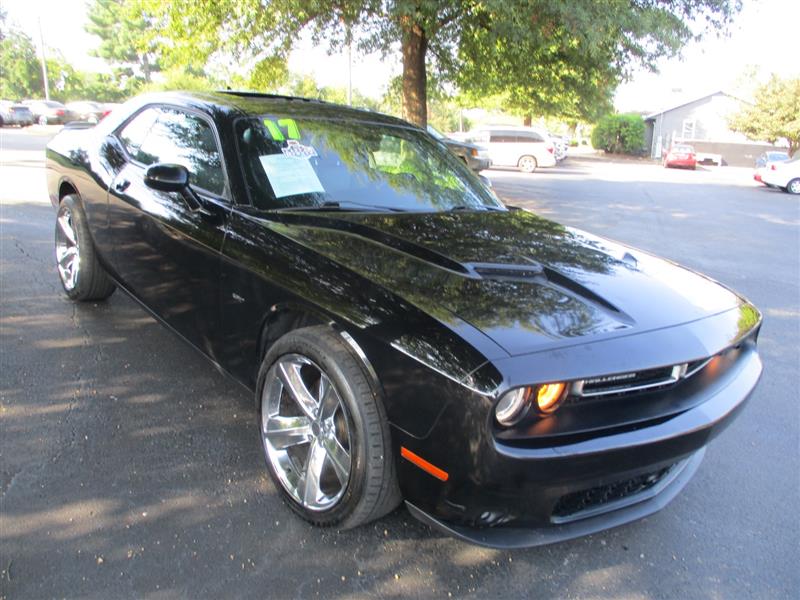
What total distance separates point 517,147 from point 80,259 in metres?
22.5

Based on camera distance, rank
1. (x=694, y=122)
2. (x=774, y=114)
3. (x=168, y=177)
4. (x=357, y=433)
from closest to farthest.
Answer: (x=357, y=433) → (x=168, y=177) → (x=774, y=114) → (x=694, y=122)

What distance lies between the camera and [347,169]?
3.22 m

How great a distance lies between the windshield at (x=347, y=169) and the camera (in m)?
2.94

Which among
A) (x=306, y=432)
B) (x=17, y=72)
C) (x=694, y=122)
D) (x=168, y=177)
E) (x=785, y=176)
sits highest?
(x=17, y=72)

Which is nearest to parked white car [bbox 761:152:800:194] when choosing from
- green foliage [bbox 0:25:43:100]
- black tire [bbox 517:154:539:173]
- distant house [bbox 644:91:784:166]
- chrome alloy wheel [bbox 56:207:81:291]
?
black tire [bbox 517:154:539:173]

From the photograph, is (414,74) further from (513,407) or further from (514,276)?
(513,407)

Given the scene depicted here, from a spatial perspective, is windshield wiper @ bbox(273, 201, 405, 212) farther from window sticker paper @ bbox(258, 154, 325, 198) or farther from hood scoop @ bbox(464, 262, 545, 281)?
hood scoop @ bbox(464, 262, 545, 281)

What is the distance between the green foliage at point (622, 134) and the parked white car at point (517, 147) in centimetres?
2476

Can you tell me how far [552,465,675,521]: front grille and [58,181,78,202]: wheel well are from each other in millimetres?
4120

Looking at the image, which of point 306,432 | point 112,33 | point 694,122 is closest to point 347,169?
point 306,432

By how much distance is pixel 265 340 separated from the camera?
2.65 metres

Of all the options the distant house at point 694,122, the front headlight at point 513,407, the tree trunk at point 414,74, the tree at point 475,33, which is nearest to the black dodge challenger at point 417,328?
the front headlight at point 513,407

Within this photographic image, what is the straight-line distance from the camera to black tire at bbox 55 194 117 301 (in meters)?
4.29

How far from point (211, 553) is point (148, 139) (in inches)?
101
